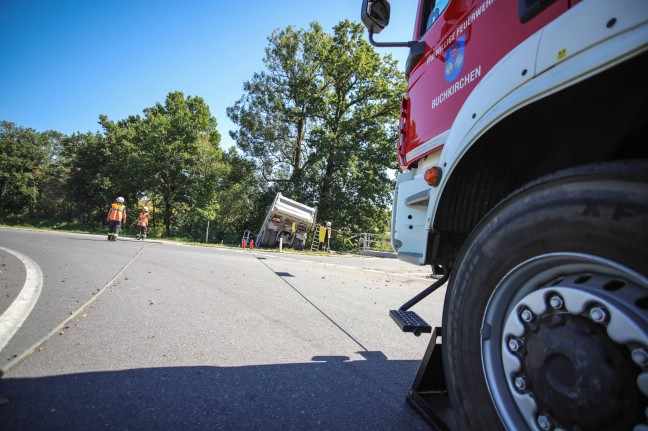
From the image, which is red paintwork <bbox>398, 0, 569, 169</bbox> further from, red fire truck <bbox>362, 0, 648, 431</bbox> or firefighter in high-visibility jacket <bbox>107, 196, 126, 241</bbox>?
firefighter in high-visibility jacket <bbox>107, 196, 126, 241</bbox>

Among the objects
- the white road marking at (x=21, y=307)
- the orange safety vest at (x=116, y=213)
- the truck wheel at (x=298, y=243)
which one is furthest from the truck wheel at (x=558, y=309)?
the truck wheel at (x=298, y=243)

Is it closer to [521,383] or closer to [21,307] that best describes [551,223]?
[521,383]

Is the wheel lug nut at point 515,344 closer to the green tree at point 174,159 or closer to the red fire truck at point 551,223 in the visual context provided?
the red fire truck at point 551,223

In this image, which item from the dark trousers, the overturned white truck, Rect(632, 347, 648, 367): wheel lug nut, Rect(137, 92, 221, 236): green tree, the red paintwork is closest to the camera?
Rect(632, 347, 648, 367): wheel lug nut

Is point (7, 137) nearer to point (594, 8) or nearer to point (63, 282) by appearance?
point (63, 282)

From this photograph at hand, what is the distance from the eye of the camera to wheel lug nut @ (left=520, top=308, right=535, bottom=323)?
1038 mm

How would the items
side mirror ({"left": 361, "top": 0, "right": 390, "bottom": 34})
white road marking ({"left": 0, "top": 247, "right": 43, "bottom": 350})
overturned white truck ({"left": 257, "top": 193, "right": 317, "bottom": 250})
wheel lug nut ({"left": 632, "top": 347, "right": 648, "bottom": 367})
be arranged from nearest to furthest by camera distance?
wheel lug nut ({"left": 632, "top": 347, "right": 648, "bottom": 367}) < side mirror ({"left": 361, "top": 0, "right": 390, "bottom": 34}) < white road marking ({"left": 0, "top": 247, "right": 43, "bottom": 350}) < overturned white truck ({"left": 257, "top": 193, "right": 317, "bottom": 250})

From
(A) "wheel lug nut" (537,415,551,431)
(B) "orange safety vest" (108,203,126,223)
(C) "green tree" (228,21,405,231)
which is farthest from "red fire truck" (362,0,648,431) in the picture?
(C) "green tree" (228,21,405,231)

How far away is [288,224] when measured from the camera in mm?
19375

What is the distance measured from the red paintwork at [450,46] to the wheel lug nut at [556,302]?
1.09m

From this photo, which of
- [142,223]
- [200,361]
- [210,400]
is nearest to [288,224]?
[142,223]

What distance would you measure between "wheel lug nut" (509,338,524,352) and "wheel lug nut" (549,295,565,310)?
0.55 ft

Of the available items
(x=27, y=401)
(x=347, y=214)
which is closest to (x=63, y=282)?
(x=27, y=401)

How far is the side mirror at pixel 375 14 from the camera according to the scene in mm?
2527
